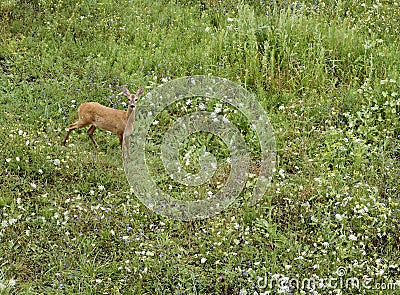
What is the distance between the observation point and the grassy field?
21.1 ft

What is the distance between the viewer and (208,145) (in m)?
8.43

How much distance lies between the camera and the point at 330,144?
816 centimetres

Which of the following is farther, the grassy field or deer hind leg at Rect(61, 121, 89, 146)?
deer hind leg at Rect(61, 121, 89, 146)

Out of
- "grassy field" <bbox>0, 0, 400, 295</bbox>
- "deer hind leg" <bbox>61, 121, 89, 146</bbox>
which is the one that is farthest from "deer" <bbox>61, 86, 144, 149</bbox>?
"grassy field" <bbox>0, 0, 400, 295</bbox>

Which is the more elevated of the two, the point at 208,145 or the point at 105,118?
the point at 105,118

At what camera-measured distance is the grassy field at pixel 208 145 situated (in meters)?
6.42

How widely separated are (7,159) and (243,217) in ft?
9.59

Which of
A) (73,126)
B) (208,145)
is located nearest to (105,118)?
(73,126)

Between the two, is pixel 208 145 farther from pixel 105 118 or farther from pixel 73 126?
pixel 73 126

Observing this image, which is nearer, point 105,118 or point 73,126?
point 105,118

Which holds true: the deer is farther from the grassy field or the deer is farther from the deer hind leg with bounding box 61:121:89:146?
the grassy field

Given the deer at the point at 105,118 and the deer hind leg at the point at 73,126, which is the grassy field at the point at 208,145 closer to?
the deer hind leg at the point at 73,126

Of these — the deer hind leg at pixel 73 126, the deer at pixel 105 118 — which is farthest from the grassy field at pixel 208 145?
the deer at pixel 105 118

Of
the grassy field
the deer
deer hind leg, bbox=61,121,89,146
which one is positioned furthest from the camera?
deer hind leg, bbox=61,121,89,146
